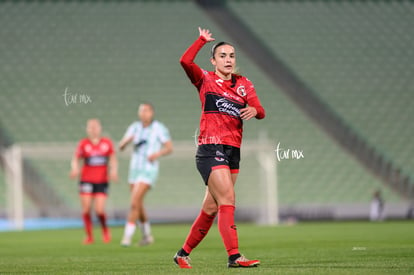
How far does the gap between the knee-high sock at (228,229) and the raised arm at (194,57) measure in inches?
43.6

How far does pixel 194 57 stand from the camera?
254 inches

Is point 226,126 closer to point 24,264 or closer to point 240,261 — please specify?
point 240,261

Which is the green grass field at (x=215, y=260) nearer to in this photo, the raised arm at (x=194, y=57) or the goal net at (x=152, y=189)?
the raised arm at (x=194, y=57)

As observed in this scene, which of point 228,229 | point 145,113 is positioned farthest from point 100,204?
point 228,229

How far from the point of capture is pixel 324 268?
627cm

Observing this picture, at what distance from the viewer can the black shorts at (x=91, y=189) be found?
43.5 feet

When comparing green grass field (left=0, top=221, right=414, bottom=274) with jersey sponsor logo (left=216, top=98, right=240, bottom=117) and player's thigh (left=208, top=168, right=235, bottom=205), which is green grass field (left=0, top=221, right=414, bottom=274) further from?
jersey sponsor logo (left=216, top=98, right=240, bottom=117)

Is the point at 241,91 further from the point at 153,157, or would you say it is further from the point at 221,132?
the point at 153,157

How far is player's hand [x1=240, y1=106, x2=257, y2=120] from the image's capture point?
20.5ft

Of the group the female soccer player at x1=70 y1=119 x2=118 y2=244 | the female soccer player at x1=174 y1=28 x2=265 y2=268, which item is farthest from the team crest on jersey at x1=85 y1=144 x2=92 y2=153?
the female soccer player at x1=174 y1=28 x2=265 y2=268

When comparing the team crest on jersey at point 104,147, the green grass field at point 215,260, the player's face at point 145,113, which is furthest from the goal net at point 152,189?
→ the green grass field at point 215,260

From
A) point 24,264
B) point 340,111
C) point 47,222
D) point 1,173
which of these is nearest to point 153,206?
point 47,222

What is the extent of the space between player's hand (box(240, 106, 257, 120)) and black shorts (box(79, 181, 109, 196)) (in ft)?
24.1

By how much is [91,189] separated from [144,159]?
77.5 inches
